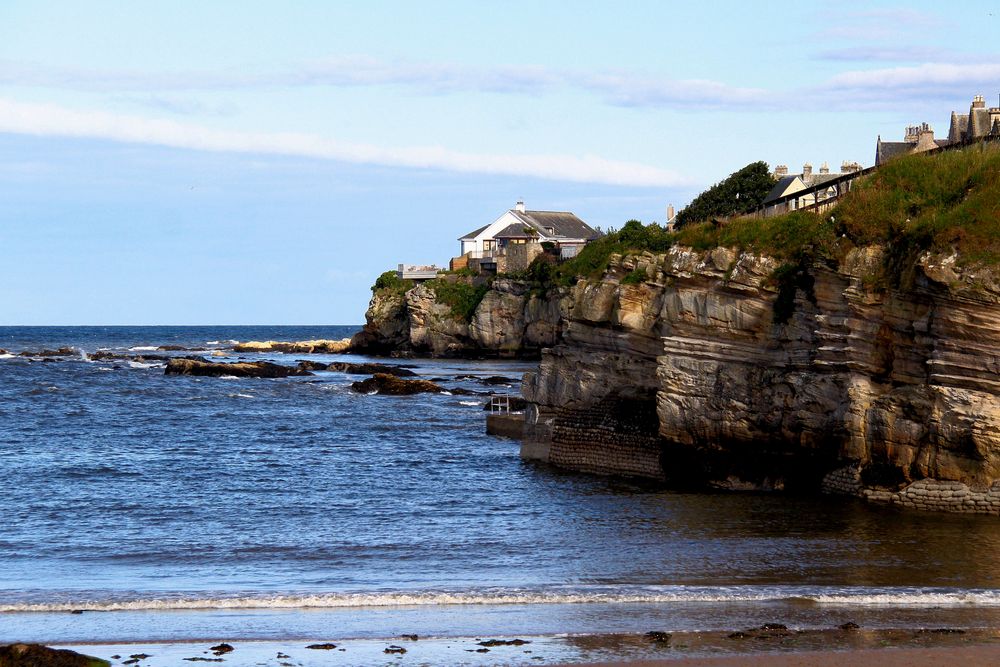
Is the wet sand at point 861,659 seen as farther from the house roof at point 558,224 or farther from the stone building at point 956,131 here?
the house roof at point 558,224

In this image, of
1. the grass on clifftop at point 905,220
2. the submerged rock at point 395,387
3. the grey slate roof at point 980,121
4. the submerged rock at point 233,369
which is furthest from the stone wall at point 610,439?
the submerged rock at point 233,369

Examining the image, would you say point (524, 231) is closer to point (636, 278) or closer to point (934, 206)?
point (636, 278)

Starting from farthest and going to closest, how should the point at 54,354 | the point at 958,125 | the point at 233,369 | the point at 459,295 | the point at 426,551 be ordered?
the point at 54,354, the point at 459,295, the point at 233,369, the point at 958,125, the point at 426,551

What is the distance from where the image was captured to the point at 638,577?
19484 mm

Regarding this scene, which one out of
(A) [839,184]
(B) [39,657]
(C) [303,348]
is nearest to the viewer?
(B) [39,657]

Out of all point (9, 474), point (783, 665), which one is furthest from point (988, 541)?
point (9, 474)

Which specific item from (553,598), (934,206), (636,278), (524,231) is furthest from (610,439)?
(524,231)

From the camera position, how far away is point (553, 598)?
17922 millimetres

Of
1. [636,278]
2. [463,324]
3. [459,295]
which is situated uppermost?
[459,295]

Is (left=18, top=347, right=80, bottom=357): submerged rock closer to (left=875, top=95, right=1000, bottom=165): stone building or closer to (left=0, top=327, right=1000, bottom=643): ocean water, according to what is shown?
(left=0, top=327, right=1000, bottom=643): ocean water

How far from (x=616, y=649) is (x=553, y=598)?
3.03 meters

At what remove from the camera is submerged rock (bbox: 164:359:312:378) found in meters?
75.3

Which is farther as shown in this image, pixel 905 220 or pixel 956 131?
pixel 956 131

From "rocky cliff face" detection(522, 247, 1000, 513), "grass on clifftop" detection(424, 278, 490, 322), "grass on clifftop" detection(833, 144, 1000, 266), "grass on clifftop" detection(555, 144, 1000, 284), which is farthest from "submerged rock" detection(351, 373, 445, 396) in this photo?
"grass on clifftop" detection(833, 144, 1000, 266)
